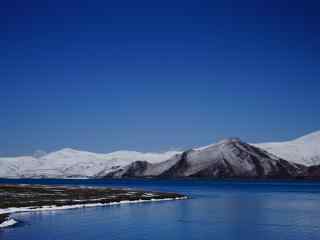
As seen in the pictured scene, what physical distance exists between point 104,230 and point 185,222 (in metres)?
9.20

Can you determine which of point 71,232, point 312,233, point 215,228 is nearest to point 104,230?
point 71,232

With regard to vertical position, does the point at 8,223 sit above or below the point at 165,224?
above

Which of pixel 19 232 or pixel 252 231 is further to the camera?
pixel 252 231

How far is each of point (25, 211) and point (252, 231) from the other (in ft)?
84.9

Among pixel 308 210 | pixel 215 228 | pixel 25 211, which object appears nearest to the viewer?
pixel 215 228

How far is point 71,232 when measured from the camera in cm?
4194

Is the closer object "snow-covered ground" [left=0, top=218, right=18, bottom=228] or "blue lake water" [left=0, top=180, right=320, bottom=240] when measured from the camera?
"blue lake water" [left=0, top=180, right=320, bottom=240]

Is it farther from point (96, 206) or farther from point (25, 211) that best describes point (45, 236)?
point (96, 206)

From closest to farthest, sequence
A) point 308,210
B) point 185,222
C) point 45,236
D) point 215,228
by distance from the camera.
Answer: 1. point 45,236
2. point 215,228
3. point 185,222
4. point 308,210

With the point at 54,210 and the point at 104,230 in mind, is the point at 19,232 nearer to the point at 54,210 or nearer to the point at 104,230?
the point at 104,230

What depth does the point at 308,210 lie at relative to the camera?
6581cm

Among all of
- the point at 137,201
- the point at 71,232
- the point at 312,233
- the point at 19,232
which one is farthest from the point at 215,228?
the point at 137,201

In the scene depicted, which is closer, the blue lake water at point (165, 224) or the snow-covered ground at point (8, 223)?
the blue lake water at point (165, 224)

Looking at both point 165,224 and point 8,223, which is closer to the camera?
point 8,223
